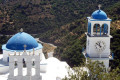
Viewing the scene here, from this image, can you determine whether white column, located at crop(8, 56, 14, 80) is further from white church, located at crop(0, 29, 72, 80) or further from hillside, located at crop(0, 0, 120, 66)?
hillside, located at crop(0, 0, 120, 66)

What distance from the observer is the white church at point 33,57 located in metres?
12.0

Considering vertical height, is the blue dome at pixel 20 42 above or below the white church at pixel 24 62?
above

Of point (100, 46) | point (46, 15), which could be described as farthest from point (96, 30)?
point (46, 15)

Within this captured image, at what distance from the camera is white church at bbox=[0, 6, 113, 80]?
12000 millimetres

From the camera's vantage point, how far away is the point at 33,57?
12016 millimetres

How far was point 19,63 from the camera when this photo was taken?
39.2ft

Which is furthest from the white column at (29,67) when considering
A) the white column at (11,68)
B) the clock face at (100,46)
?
the clock face at (100,46)

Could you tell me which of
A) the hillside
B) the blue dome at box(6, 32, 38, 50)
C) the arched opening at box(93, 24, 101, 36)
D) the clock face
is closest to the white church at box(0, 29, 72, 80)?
the blue dome at box(6, 32, 38, 50)

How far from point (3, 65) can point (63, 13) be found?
43960 mm

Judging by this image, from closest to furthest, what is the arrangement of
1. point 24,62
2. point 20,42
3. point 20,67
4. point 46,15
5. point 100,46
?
point 20,67 < point 20,42 < point 24,62 < point 100,46 < point 46,15

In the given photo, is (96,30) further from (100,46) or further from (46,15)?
(46,15)

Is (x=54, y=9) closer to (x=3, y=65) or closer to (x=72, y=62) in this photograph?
(x=72, y=62)

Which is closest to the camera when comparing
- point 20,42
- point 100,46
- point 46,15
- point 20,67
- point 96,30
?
point 20,67

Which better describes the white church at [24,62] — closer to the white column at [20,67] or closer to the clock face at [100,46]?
the white column at [20,67]
